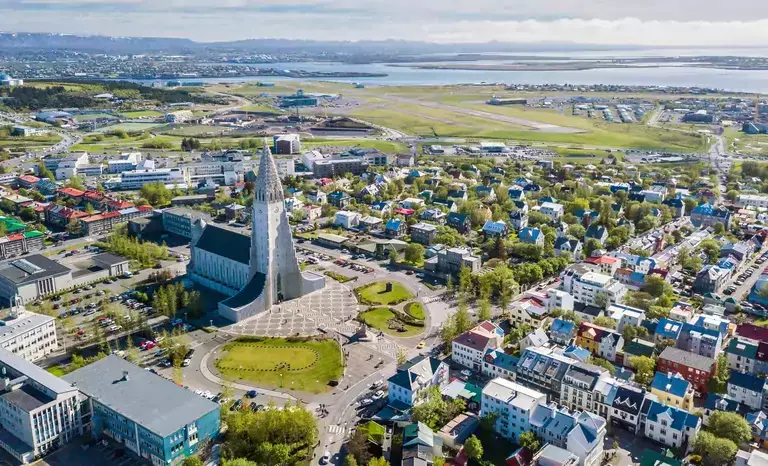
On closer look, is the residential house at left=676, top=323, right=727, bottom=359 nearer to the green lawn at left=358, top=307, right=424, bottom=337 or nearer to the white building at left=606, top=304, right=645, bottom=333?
the white building at left=606, top=304, right=645, bottom=333

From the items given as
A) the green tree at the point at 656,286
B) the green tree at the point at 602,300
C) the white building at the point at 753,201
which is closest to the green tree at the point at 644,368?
the green tree at the point at 602,300

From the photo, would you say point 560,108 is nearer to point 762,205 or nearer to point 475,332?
point 762,205

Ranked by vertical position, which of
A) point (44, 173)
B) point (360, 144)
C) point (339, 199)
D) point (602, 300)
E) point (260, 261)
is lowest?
point (602, 300)

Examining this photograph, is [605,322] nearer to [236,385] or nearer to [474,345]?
[474,345]

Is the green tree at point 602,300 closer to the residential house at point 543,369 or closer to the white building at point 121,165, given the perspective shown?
the residential house at point 543,369

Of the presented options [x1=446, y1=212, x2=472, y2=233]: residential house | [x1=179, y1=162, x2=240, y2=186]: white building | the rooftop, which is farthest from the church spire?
[x1=179, y1=162, x2=240, y2=186]: white building

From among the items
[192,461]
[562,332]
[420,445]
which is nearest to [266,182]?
[192,461]
